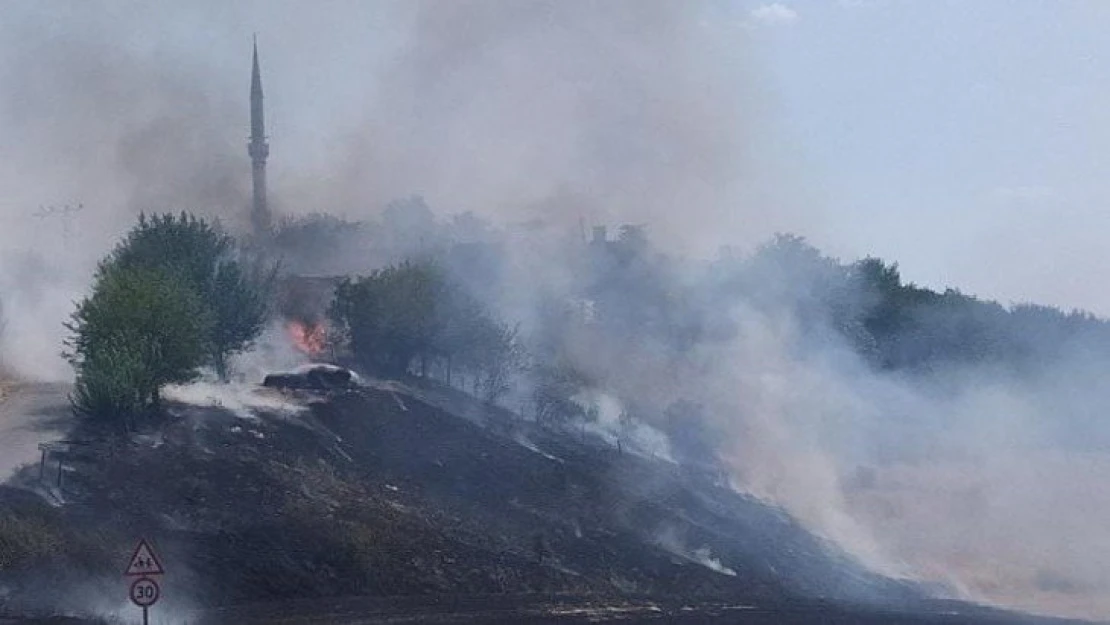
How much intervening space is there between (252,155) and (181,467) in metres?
61.6

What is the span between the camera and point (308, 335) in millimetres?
73125

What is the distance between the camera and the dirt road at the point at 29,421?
141 feet

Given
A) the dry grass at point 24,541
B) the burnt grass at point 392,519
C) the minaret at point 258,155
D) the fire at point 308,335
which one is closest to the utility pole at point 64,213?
the minaret at point 258,155

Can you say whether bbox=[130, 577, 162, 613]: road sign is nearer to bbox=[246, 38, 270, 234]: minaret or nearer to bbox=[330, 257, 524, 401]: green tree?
bbox=[330, 257, 524, 401]: green tree

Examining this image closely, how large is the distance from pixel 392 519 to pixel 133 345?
10.7 meters

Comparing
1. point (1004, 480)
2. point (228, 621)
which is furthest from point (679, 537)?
point (1004, 480)

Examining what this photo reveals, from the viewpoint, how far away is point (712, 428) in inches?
2672

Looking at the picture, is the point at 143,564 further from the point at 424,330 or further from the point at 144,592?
the point at 424,330

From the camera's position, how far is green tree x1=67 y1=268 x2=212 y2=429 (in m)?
45.3

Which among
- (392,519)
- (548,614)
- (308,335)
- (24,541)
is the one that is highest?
(308,335)

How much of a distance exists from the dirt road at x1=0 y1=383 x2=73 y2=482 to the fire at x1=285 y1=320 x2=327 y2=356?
1300 centimetres

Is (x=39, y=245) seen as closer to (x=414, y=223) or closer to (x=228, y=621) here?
(x=414, y=223)

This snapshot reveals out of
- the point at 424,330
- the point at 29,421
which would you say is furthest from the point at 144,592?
the point at 424,330

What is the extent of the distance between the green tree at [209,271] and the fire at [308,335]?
8.16 meters
